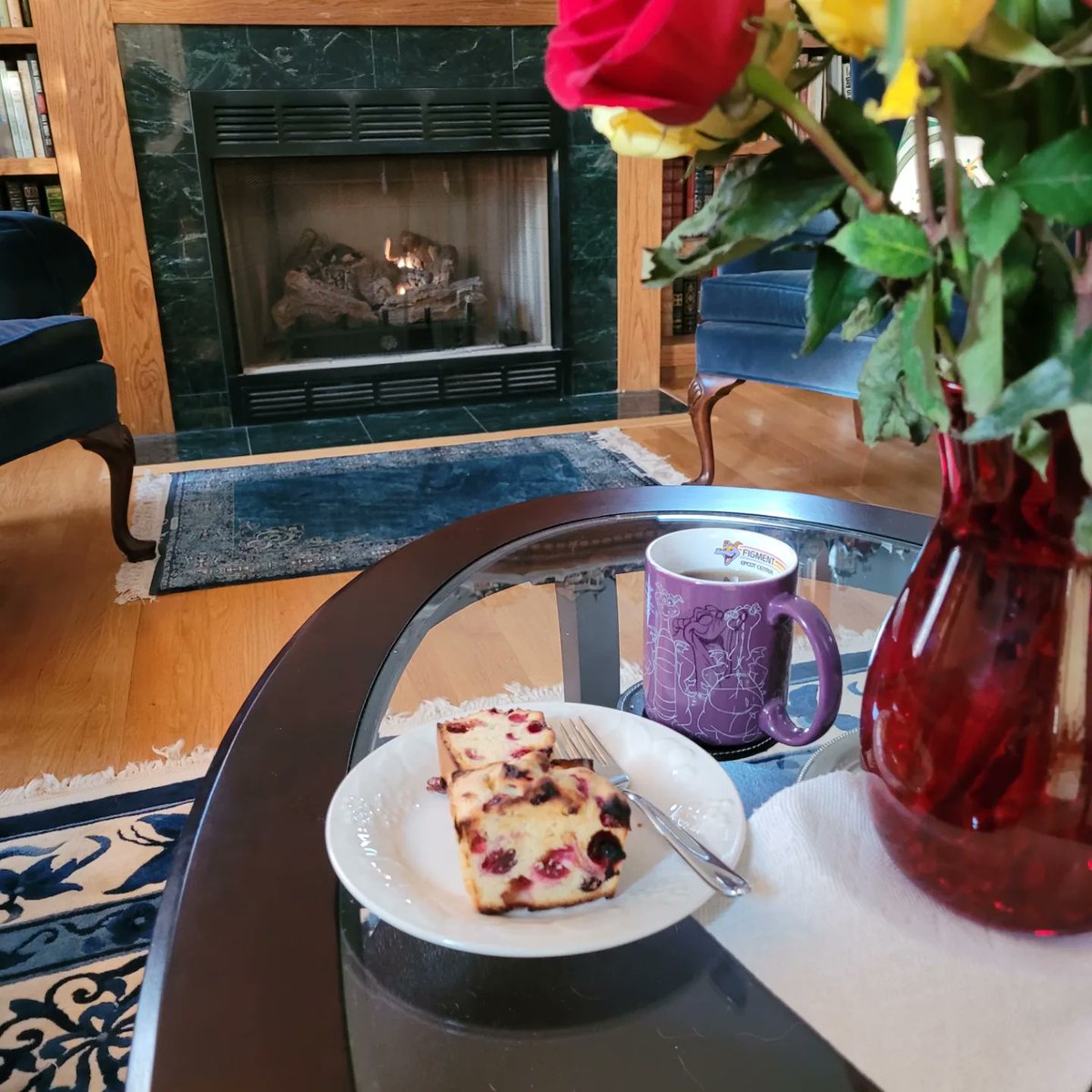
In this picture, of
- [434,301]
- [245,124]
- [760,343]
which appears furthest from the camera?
[434,301]

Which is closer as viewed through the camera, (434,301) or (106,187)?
(106,187)

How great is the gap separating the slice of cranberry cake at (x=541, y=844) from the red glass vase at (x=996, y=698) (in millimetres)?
113

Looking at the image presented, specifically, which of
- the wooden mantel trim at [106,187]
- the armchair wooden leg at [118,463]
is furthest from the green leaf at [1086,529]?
the wooden mantel trim at [106,187]

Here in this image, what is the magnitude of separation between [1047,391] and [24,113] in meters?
2.84

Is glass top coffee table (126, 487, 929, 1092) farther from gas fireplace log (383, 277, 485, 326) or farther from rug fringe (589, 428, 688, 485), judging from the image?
gas fireplace log (383, 277, 485, 326)

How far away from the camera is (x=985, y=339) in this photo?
26cm

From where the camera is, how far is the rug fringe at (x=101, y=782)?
44.9 inches

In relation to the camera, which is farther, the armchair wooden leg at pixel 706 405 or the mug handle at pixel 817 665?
the armchair wooden leg at pixel 706 405

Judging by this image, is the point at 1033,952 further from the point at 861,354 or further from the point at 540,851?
the point at 861,354

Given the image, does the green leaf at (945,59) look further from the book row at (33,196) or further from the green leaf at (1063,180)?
the book row at (33,196)

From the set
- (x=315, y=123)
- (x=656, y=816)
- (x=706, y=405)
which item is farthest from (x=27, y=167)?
(x=656, y=816)

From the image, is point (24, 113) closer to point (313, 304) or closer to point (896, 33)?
point (313, 304)

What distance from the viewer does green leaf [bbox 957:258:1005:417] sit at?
255mm

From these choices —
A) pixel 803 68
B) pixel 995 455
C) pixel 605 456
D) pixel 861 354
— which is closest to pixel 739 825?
pixel 995 455
